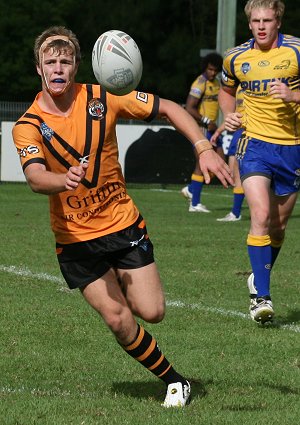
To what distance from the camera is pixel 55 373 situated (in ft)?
22.2

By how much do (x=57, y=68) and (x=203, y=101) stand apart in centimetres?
1213

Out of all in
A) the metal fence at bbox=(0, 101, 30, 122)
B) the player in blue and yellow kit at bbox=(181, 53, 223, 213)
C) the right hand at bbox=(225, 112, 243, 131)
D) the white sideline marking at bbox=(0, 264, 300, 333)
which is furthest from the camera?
the metal fence at bbox=(0, 101, 30, 122)

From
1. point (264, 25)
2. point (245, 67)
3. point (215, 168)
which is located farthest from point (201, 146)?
point (245, 67)

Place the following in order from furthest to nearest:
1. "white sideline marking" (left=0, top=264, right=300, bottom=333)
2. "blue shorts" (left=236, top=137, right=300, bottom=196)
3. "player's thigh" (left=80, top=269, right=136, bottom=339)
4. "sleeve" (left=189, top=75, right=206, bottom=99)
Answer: "sleeve" (left=189, top=75, right=206, bottom=99)
"blue shorts" (left=236, top=137, right=300, bottom=196)
"white sideline marking" (left=0, top=264, right=300, bottom=333)
"player's thigh" (left=80, top=269, right=136, bottom=339)

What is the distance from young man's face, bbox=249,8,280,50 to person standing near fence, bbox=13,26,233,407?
2572 mm

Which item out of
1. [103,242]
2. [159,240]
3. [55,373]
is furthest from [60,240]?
[159,240]

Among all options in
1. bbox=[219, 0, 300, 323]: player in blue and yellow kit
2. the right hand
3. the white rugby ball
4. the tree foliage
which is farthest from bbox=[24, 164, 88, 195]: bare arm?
the tree foliage

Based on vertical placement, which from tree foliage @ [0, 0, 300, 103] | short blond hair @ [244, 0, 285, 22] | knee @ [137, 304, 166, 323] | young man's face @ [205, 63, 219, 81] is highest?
short blond hair @ [244, 0, 285, 22]

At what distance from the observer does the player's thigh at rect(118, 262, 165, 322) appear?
20.5 ft

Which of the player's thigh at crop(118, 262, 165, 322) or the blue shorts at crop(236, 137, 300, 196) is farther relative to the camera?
the blue shorts at crop(236, 137, 300, 196)

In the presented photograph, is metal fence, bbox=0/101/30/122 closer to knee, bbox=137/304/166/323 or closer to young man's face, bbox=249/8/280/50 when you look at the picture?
young man's face, bbox=249/8/280/50

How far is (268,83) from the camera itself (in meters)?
8.83

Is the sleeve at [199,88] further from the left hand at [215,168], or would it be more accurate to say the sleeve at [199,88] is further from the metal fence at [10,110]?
the left hand at [215,168]

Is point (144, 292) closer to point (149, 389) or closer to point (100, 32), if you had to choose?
point (149, 389)
